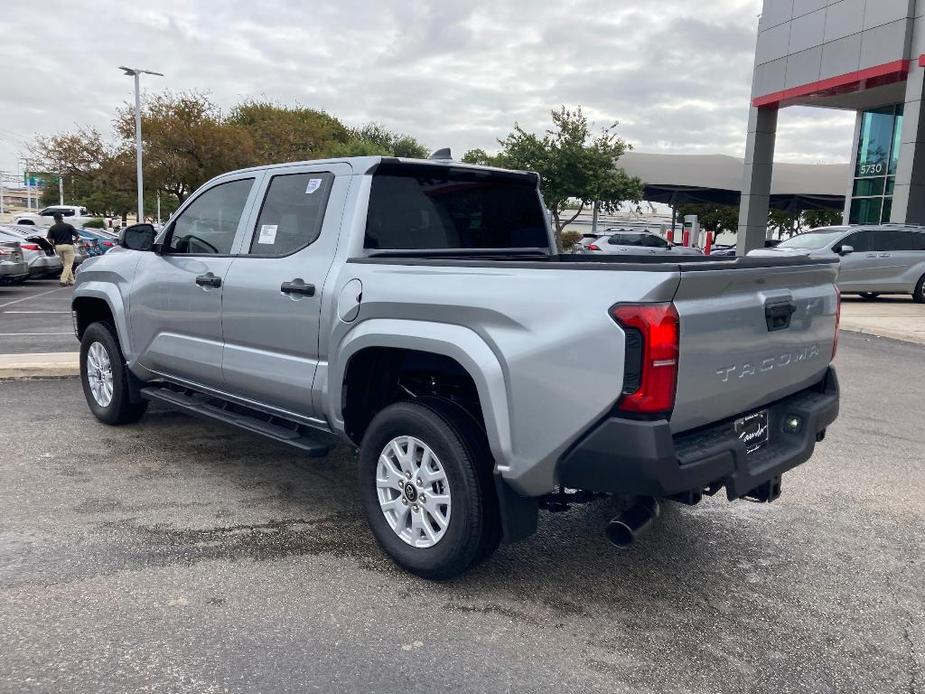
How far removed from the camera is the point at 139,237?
540 centimetres

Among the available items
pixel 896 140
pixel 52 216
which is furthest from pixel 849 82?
pixel 52 216

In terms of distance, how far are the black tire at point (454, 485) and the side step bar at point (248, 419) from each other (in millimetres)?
683

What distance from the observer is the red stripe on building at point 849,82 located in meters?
21.1

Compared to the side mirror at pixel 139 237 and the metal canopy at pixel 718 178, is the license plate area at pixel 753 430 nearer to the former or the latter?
the side mirror at pixel 139 237

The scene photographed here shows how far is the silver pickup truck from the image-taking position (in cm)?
289

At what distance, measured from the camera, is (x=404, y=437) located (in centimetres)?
358

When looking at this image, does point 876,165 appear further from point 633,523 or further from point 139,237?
point 633,523

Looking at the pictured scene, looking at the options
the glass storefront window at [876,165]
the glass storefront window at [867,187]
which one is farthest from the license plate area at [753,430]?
the glass storefront window at [867,187]

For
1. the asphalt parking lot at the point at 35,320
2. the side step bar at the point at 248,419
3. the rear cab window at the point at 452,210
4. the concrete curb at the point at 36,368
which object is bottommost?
the asphalt parking lot at the point at 35,320

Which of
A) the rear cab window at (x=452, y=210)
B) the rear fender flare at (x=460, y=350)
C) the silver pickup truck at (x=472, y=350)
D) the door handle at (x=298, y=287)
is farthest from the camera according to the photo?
the rear cab window at (x=452, y=210)

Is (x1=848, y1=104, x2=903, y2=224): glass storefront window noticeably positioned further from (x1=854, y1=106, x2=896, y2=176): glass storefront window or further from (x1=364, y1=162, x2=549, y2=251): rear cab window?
(x1=364, y1=162, x2=549, y2=251): rear cab window

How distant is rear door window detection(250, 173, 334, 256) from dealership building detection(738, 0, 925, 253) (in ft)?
68.7

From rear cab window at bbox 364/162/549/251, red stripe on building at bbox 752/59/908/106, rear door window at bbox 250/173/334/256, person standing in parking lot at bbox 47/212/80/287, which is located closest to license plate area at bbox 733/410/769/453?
rear cab window at bbox 364/162/549/251

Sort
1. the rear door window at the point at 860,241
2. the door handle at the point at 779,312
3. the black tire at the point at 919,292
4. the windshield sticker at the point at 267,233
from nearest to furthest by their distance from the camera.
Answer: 1. the door handle at the point at 779,312
2. the windshield sticker at the point at 267,233
3. the rear door window at the point at 860,241
4. the black tire at the point at 919,292
